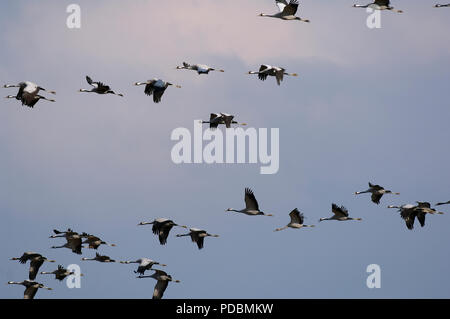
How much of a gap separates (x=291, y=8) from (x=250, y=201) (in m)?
11.8

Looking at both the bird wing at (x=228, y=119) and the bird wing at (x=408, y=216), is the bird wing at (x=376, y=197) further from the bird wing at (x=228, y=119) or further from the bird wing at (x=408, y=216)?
the bird wing at (x=228, y=119)

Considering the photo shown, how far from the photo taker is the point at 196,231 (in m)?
87.1

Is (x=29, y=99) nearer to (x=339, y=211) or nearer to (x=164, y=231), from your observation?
(x=164, y=231)

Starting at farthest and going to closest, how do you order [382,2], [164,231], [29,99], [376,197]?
[376,197], [382,2], [164,231], [29,99]

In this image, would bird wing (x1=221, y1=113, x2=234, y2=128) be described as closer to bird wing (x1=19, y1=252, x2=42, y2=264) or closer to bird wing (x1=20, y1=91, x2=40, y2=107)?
bird wing (x1=20, y1=91, x2=40, y2=107)

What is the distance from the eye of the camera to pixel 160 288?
8606 cm

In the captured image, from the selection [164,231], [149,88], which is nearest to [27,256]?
[164,231]

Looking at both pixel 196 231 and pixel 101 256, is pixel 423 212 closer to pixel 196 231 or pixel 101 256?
pixel 196 231

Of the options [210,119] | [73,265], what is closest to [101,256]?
[73,265]

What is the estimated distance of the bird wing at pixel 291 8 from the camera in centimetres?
8375

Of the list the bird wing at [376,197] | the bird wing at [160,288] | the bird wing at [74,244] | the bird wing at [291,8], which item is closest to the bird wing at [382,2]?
the bird wing at [291,8]

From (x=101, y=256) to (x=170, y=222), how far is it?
6.78 m

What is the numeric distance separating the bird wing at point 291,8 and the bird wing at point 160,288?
1794 cm
